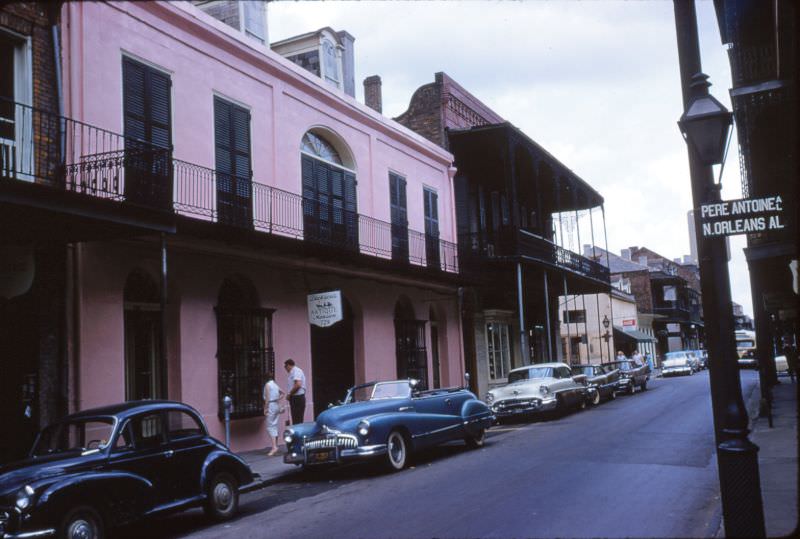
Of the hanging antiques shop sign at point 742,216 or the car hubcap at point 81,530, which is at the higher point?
the hanging antiques shop sign at point 742,216

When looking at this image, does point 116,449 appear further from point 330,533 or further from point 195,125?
point 195,125

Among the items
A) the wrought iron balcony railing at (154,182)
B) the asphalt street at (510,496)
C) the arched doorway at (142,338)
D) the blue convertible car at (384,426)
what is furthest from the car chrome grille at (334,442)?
the wrought iron balcony railing at (154,182)

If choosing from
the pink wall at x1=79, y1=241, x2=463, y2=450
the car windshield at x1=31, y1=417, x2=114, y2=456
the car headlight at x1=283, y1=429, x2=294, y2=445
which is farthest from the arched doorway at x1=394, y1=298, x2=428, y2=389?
the car windshield at x1=31, y1=417, x2=114, y2=456

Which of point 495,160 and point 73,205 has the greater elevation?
point 495,160

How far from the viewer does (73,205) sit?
9539 millimetres

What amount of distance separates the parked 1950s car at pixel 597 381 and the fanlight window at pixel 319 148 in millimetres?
9744

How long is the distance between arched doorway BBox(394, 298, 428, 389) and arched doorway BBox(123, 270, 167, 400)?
8.71 meters

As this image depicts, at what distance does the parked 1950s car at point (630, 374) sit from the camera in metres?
26.6

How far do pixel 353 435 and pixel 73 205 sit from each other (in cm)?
507

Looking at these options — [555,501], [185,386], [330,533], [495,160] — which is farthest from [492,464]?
[495,160]

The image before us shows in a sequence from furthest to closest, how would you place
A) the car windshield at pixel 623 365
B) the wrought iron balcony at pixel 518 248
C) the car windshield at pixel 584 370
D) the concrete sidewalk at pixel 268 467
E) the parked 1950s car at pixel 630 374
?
the parked 1950s car at pixel 630 374 < the car windshield at pixel 623 365 < the wrought iron balcony at pixel 518 248 < the car windshield at pixel 584 370 < the concrete sidewalk at pixel 268 467

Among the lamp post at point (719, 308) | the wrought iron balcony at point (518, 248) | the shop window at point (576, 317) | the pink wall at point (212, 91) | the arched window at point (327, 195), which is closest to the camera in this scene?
the lamp post at point (719, 308)

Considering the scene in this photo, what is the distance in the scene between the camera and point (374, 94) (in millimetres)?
25500

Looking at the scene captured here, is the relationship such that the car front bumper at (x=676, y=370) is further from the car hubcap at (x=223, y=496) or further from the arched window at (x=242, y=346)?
the car hubcap at (x=223, y=496)
